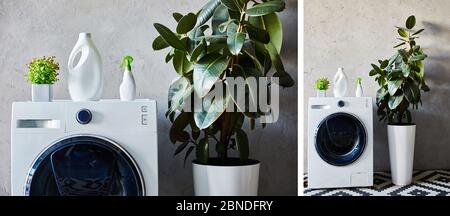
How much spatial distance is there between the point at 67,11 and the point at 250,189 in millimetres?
777

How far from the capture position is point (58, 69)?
1179 millimetres

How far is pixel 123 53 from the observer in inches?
50.6

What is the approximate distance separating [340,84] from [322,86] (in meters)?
0.04

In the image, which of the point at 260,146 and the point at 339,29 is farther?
the point at 260,146

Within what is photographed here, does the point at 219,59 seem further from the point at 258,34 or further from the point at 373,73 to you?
the point at 373,73

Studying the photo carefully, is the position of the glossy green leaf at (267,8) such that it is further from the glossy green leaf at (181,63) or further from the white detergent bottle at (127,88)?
the white detergent bottle at (127,88)

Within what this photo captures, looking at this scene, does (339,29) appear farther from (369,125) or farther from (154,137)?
(154,137)

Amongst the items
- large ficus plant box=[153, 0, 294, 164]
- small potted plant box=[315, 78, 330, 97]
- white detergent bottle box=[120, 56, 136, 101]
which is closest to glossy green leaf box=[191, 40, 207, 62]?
large ficus plant box=[153, 0, 294, 164]

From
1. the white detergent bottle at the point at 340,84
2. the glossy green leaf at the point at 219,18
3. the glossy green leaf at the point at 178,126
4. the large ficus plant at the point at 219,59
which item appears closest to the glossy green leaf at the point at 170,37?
the large ficus plant at the point at 219,59

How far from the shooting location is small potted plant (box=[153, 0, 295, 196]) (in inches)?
41.4

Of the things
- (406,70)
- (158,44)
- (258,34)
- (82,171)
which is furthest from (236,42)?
(82,171)

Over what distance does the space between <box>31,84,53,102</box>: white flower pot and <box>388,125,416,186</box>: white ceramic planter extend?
0.90 metres

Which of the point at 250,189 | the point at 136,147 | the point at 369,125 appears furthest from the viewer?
the point at 250,189

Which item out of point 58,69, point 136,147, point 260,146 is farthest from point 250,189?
point 58,69
